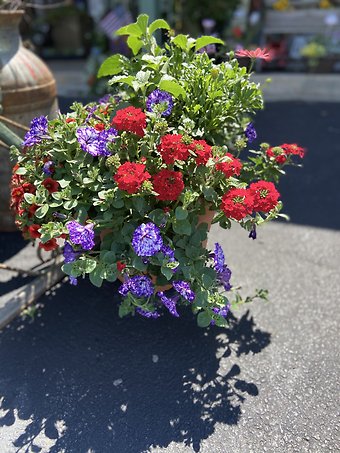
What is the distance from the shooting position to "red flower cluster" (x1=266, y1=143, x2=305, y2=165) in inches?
92.8

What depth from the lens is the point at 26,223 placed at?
225 cm

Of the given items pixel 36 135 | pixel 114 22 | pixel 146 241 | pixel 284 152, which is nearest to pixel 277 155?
pixel 284 152

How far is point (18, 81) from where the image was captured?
9.54ft

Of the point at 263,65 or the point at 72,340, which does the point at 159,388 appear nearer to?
the point at 72,340

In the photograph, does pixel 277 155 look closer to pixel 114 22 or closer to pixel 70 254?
pixel 70 254

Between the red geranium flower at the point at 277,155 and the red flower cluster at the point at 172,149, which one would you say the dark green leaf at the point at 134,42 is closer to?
the red flower cluster at the point at 172,149

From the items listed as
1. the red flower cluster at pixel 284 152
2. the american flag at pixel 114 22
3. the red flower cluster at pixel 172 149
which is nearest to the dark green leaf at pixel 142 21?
the red flower cluster at pixel 172 149

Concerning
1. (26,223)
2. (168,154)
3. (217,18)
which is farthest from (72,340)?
(217,18)

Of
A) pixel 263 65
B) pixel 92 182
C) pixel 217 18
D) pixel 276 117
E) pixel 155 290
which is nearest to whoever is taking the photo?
pixel 92 182

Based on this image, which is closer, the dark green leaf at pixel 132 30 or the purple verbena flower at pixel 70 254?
the purple verbena flower at pixel 70 254

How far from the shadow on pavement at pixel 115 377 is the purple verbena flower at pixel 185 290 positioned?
1.75ft

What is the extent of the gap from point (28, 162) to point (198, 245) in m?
0.97

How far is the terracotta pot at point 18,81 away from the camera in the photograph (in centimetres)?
288

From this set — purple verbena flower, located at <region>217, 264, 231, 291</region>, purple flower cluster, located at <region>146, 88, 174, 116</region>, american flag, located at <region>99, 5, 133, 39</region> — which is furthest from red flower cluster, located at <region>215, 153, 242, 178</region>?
american flag, located at <region>99, 5, 133, 39</region>
